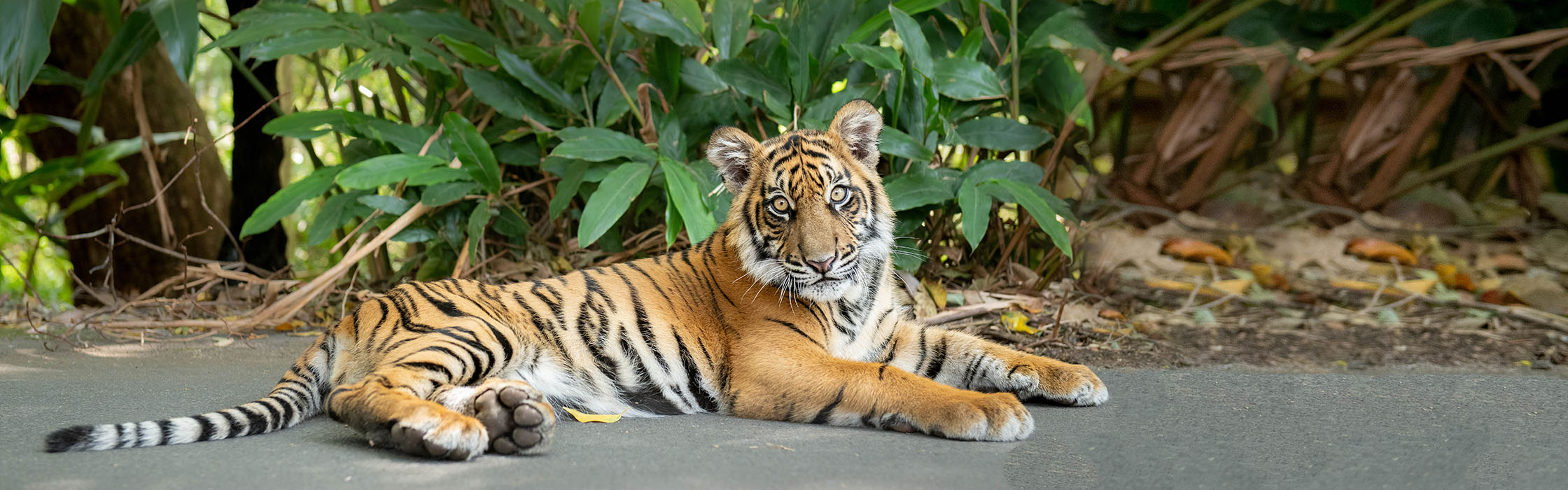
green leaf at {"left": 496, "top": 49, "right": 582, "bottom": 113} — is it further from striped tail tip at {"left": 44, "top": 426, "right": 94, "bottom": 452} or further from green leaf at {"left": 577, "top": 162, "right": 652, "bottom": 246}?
striped tail tip at {"left": 44, "top": 426, "right": 94, "bottom": 452}

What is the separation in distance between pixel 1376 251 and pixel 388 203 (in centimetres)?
517

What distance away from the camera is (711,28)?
5.14m

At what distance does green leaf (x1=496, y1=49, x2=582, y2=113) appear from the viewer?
505 cm

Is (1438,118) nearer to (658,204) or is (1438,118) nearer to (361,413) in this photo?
(658,204)

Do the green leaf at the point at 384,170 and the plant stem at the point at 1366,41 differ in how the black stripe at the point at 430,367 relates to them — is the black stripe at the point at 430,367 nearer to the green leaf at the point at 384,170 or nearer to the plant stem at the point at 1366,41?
the green leaf at the point at 384,170

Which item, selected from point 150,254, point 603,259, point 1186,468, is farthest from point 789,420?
point 150,254

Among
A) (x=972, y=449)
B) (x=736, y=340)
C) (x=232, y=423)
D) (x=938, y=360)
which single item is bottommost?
(x=938, y=360)

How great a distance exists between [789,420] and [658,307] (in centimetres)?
70

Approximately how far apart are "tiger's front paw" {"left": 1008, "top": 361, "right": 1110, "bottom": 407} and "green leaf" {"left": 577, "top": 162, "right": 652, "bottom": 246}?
1.97 metres

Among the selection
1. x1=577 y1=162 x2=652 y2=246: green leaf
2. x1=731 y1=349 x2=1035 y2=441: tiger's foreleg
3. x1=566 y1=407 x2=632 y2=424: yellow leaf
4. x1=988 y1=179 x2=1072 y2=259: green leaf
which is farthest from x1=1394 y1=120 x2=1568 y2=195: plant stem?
x1=566 y1=407 x2=632 y2=424: yellow leaf

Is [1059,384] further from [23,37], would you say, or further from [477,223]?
[23,37]

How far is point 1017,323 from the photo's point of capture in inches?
185

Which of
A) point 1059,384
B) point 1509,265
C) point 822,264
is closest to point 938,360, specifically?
point 1059,384

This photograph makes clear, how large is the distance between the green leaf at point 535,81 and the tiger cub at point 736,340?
1.70 metres
